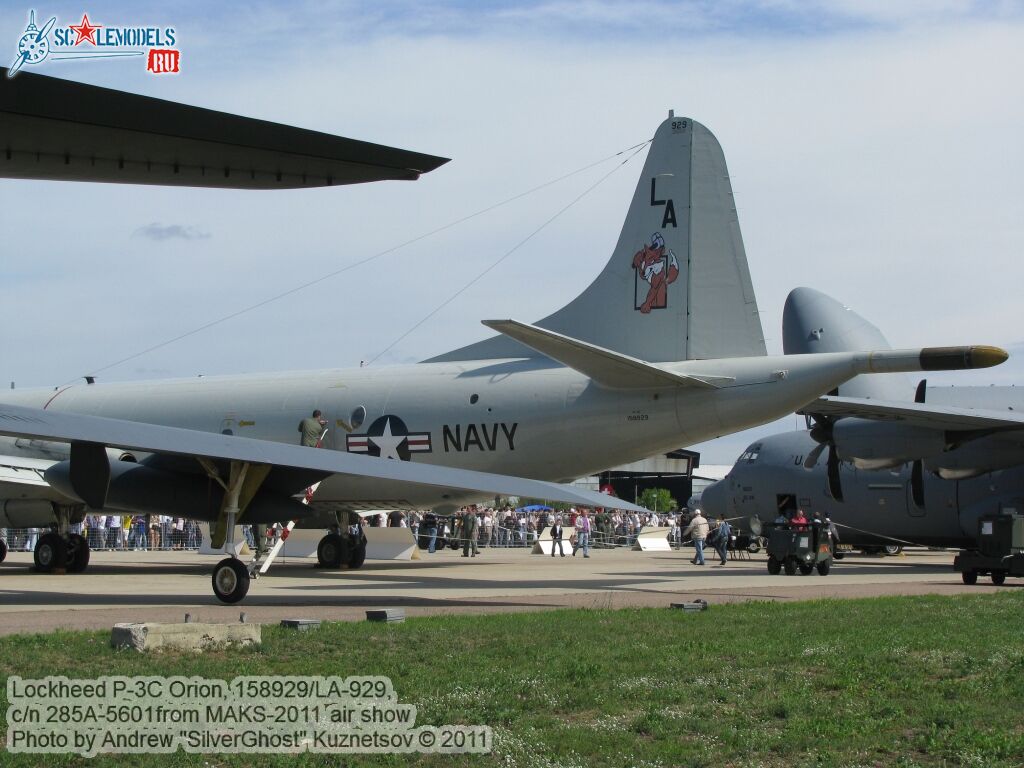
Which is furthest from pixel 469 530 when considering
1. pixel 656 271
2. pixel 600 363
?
pixel 600 363

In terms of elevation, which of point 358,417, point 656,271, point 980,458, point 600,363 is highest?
point 656,271

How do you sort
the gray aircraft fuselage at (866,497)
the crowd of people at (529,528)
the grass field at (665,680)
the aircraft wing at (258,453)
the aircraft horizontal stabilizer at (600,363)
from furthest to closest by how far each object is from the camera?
the crowd of people at (529,528), the gray aircraft fuselage at (866,497), the aircraft horizontal stabilizer at (600,363), the aircraft wing at (258,453), the grass field at (665,680)

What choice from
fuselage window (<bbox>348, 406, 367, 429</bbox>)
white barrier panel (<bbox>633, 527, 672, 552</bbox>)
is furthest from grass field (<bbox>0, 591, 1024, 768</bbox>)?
white barrier panel (<bbox>633, 527, 672, 552</bbox>)

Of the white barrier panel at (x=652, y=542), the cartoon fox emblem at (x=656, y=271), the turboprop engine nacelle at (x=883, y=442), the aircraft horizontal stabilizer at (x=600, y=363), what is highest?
the cartoon fox emblem at (x=656, y=271)

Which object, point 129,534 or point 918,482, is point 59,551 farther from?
point 129,534

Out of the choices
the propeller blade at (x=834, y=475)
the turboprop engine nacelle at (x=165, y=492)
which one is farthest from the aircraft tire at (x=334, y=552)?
the propeller blade at (x=834, y=475)

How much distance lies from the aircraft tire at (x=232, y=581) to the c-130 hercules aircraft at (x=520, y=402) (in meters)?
0.03

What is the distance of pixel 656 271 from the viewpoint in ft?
70.3

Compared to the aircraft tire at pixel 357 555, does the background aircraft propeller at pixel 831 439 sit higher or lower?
higher

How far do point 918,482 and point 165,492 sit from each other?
62.4 feet

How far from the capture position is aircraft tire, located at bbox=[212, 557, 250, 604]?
14.3 meters

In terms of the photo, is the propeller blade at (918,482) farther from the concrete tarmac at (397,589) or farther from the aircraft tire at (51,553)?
the aircraft tire at (51,553)

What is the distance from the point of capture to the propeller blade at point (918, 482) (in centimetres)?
2773

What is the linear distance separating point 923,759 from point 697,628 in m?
5.08
